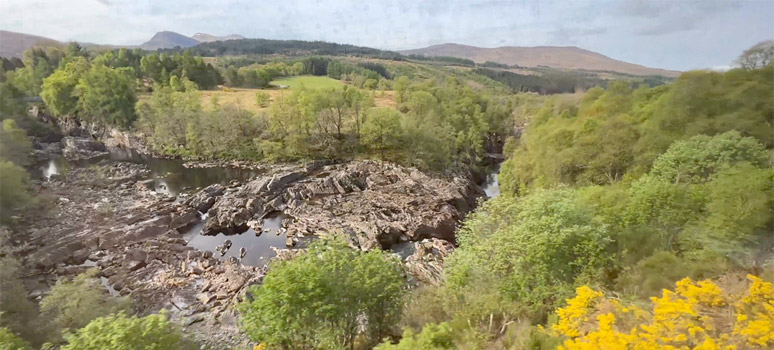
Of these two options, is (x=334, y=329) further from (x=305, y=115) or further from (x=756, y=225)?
(x=305, y=115)

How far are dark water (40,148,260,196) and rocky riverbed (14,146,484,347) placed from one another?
206cm

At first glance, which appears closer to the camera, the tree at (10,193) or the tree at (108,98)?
the tree at (10,193)

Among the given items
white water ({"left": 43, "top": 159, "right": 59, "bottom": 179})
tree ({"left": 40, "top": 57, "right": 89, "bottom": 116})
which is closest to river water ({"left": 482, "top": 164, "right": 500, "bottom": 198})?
white water ({"left": 43, "top": 159, "right": 59, "bottom": 179})

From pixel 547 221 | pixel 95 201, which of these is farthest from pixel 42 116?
pixel 547 221

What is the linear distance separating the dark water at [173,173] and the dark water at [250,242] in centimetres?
1223

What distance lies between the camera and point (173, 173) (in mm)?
47438

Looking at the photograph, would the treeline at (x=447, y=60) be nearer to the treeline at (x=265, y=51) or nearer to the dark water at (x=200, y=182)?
the treeline at (x=265, y=51)

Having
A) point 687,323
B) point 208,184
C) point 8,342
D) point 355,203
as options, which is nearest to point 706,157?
point 687,323

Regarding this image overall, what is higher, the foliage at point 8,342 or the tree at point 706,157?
the tree at point 706,157

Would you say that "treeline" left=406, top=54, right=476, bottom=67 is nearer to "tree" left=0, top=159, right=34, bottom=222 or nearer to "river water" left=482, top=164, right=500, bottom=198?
"river water" left=482, top=164, right=500, bottom=198

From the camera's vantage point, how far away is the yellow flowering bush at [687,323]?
700cm

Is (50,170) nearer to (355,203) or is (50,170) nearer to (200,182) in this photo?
(200,182)

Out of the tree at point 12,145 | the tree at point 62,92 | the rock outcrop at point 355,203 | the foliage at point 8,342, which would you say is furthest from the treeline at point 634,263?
the tree at point 62,92

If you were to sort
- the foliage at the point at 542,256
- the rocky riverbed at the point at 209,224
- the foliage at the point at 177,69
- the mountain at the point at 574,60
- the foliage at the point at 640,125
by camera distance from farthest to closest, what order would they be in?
the foliage at the point at 177,69 < the mountain at the point at 574,60 < the foliage at the point at 640,125 < the rocky riverbed at the point at 209,224 < the foliage at the point at 542,256
